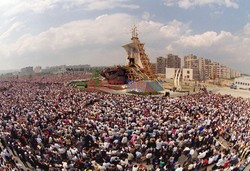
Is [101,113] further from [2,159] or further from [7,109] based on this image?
[7,109]

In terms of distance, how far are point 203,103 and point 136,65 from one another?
19873 millimetres

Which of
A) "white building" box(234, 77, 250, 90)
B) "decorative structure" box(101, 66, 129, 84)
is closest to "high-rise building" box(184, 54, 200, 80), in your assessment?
"white building" box(234, 77, 250, 90)

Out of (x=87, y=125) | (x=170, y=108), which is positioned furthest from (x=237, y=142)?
(x=87, y=125)

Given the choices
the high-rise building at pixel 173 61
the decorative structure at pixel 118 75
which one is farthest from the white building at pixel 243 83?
the high-rise building at pixel 173 61

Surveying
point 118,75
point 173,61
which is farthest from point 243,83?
point 173,61

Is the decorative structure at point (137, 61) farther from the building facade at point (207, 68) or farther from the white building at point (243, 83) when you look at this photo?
the building facade at point (207, 68)

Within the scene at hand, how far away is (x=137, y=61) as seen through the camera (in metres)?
38.6

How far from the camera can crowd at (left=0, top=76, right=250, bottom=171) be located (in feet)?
35.2

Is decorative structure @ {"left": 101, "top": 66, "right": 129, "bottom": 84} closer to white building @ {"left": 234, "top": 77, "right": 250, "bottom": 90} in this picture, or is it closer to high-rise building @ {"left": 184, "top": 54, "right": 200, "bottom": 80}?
white building @ {"left": 234, "top": 77, "right": 250, "bottom": 90}

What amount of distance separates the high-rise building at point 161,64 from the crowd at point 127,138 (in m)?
74.1

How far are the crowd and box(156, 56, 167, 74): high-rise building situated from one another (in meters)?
74.1

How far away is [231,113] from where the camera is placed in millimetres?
16844

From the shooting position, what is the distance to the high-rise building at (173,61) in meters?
91.9

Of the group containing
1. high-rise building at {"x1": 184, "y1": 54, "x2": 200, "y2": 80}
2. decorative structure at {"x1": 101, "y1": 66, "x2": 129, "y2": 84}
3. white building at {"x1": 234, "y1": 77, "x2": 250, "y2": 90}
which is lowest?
white building at {"x1": 234, "y1": 77, "x2": 250, "y2": 90}
